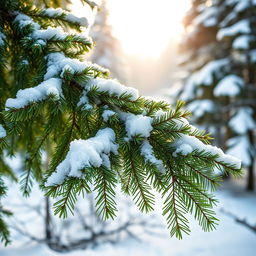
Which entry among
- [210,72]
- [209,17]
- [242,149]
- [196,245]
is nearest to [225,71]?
[210,72]

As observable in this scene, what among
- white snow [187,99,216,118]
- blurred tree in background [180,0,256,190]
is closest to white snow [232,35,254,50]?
blurred tree in background [180,0,256,190]

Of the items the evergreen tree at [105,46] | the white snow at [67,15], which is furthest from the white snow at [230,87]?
the evergreen tree at [105,46]

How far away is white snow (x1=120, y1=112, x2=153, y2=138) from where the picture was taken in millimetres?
1059

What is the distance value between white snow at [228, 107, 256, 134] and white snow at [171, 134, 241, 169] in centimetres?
735

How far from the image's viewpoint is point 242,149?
7754mm

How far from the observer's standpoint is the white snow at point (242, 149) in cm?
751

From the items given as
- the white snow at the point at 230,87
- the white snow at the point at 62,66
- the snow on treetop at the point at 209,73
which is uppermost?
the snow on treetop at the point at 209,73

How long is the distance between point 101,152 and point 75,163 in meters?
0.15

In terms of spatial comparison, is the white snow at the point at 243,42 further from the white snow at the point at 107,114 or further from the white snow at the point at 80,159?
the white snow at the point at 80,159

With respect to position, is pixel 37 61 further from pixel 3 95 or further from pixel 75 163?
pixel 75 163

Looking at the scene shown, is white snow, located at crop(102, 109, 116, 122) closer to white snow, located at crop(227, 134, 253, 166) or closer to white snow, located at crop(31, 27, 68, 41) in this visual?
white snow, located at crop(31, 27, 68, 41)

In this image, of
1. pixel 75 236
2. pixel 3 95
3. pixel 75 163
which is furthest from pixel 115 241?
pixel 75 163

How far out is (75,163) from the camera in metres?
0.88

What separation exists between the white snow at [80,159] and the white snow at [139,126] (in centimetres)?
14
